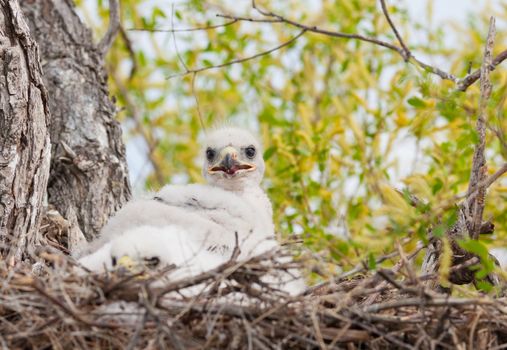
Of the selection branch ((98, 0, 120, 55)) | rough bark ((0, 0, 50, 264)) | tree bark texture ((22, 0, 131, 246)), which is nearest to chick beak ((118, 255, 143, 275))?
rough bark ((0, 0, 50, 264))

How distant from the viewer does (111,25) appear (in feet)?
18.0

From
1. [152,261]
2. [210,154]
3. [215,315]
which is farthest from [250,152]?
[215,315]

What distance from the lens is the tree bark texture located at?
483cm

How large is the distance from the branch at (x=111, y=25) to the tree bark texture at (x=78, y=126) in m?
0.04

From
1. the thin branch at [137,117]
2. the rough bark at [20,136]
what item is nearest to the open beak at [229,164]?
the rough bark at [20,136]

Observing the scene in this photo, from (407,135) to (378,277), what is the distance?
2944 millimetres

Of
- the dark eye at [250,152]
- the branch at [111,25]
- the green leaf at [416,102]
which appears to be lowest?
the green leaf at [416,102]

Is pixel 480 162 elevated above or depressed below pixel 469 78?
below

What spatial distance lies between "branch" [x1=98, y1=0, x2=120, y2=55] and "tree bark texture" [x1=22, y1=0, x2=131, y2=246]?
44mm

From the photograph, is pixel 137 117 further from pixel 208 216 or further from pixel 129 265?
pixel 129 265

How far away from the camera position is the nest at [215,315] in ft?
10.0

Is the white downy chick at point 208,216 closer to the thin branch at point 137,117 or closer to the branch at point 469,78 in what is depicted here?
the branch at point 469,78

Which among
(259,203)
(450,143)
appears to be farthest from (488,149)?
(259,203)

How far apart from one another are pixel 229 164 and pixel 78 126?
0.88 m
